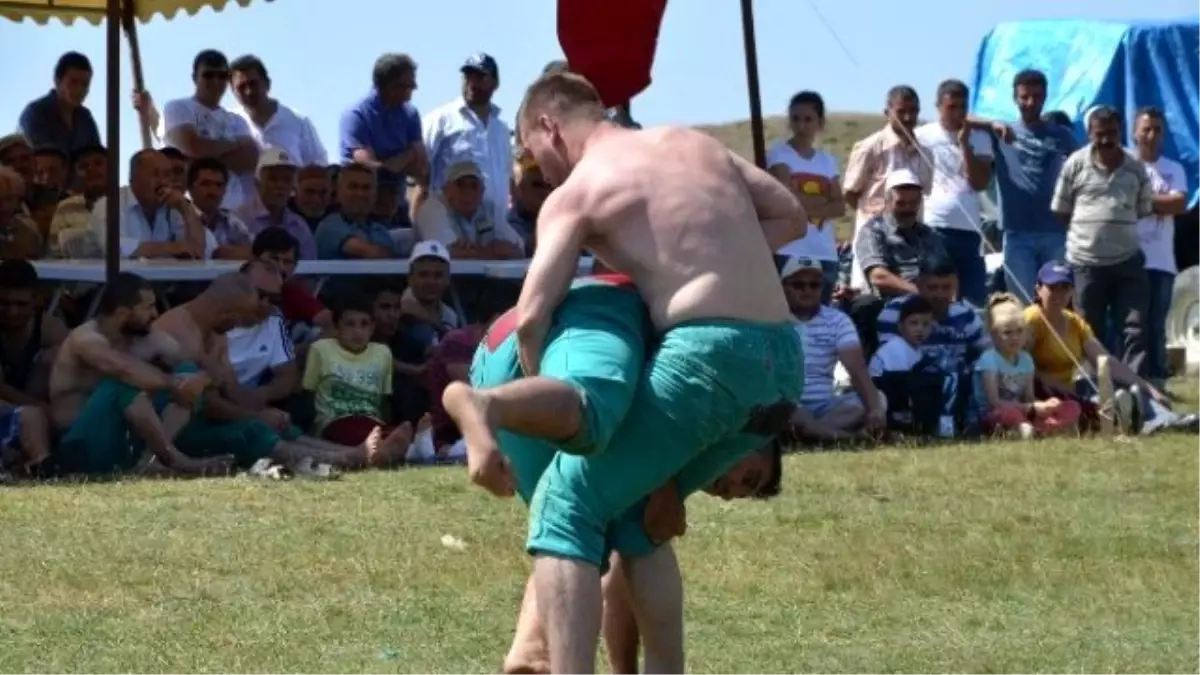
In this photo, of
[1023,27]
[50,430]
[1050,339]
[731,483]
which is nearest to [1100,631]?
[731,483]

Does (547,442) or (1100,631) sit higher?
(547,442)

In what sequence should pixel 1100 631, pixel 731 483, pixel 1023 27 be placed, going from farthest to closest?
1. pixel 1023 27
2. pixel 1100 631
3. pixel 731 483

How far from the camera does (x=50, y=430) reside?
9.90 m

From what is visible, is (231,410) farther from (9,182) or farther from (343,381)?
(9,182)

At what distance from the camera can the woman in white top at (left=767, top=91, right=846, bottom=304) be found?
1326 centimetres

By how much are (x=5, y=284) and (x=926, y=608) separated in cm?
508

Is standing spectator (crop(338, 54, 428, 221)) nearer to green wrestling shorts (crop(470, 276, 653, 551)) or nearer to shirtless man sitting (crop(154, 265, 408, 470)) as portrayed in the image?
shirtless man sitting (crop(154, 265, 408, 470))

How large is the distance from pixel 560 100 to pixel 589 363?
757 millimetres

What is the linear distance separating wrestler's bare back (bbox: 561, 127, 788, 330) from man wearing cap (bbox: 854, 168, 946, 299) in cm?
Answer: 776

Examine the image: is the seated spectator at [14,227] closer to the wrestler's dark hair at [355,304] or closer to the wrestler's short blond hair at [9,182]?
the wrestler's short blond hair at [9,182]

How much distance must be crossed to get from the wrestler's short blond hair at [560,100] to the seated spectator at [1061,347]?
7.72 m

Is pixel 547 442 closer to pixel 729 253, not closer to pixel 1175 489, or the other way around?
pixel 729 253

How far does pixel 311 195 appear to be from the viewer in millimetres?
12375

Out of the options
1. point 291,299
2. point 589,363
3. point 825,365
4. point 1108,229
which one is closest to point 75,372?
point 291,299
